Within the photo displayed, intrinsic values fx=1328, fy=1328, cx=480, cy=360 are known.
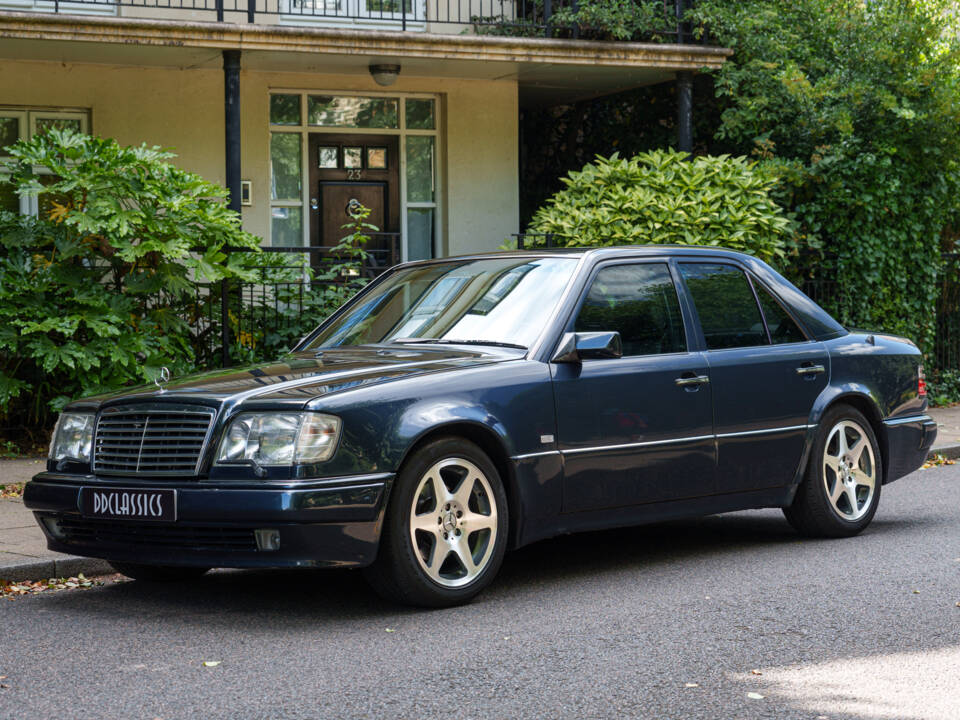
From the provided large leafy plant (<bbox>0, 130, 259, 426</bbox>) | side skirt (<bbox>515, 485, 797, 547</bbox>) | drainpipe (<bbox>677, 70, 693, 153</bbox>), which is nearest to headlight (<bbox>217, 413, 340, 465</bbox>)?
side skirt (<bbox>515, 485, 797, 547</bbox>)

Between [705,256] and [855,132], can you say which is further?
[855,132]

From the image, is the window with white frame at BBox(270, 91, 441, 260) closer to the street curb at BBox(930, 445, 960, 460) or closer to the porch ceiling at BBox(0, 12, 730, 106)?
A: the porch ceiling at BBox(0, 12, 730, 106)

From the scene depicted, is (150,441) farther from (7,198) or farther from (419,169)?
(419,169)

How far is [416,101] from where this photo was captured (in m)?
17.1

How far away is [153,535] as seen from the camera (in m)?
5.76

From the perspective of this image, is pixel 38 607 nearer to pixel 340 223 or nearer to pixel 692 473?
pixel 692 473

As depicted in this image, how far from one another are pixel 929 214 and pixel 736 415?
9.69 metres

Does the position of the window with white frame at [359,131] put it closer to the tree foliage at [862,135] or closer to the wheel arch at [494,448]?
the tree foliage at [862,135]

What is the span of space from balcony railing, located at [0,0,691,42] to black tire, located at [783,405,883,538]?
8.65 m

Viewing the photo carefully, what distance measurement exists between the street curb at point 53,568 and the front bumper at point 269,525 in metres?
1.28

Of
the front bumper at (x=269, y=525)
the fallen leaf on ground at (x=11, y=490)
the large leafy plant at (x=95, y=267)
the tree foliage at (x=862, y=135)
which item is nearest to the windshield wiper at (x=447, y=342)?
the front bumper at (x=269, y=525)

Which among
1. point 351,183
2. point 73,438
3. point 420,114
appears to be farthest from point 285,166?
point 73,438

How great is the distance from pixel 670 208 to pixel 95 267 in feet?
19.0

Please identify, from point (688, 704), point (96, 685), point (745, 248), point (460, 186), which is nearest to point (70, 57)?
point (460, 186)
